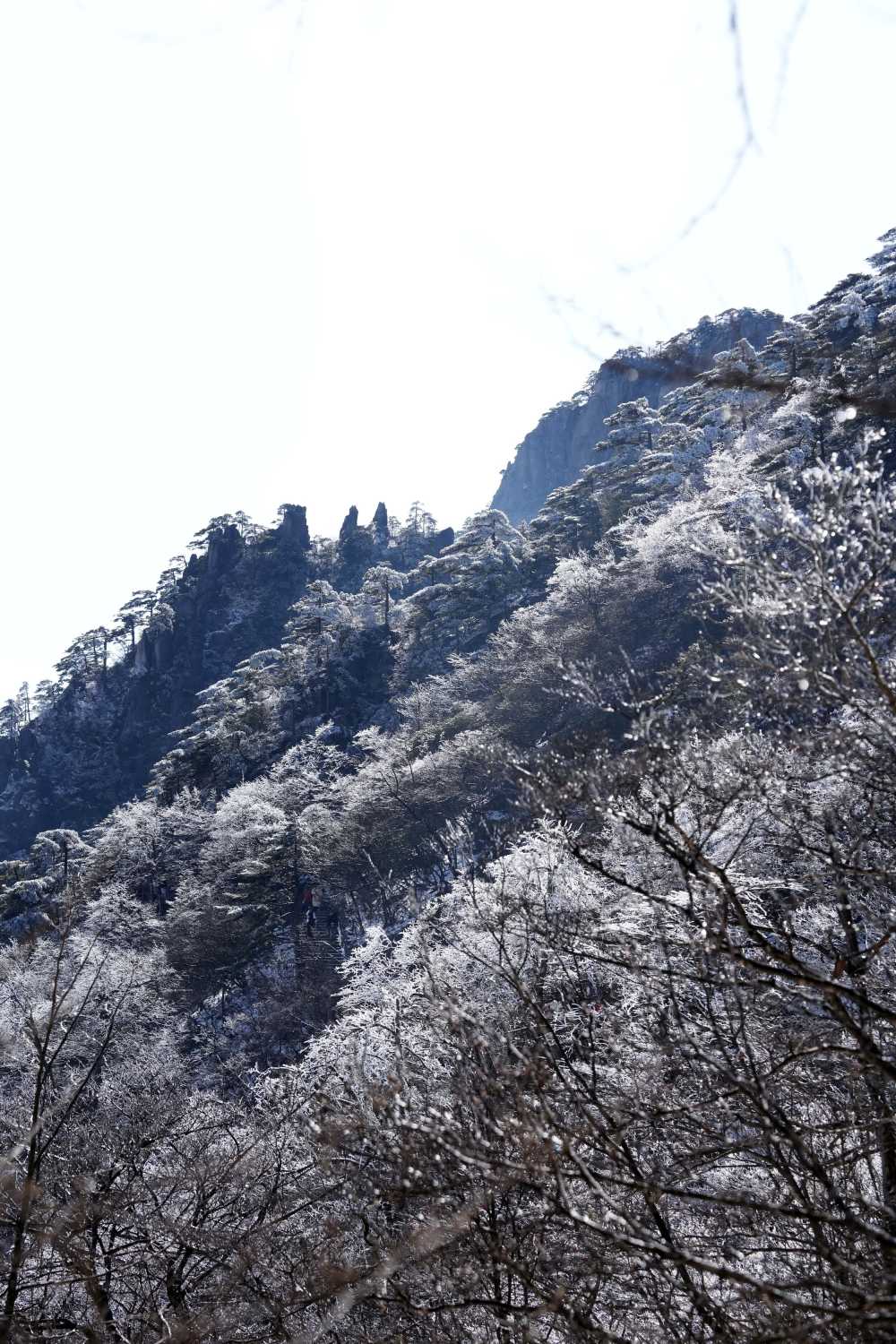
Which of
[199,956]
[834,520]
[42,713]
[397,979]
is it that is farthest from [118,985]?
[42,713]

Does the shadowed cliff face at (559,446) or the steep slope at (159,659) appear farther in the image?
the shadowed cliff face at (559,446)

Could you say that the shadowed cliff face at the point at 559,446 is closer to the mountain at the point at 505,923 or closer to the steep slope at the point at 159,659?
the mountain at the point at 505,923

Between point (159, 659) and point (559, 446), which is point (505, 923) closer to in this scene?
point (159, 659)

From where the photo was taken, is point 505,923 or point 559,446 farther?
point 559,446

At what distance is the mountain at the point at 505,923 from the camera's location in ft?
9.19

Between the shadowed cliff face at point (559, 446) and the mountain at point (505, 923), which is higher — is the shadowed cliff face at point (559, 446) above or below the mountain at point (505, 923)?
above

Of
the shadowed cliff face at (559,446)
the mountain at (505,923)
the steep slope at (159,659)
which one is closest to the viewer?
the mountain at (505,923)

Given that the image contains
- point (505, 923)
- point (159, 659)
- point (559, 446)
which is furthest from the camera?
point (559, 446)

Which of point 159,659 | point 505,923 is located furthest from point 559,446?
point 505,923

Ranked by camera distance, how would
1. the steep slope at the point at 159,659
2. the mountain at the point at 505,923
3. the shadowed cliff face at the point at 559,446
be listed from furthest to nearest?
the shadowed cliff face at the point at 559,446 → the steep slope at the point at 159,659 → the mountain at the point at 505,923

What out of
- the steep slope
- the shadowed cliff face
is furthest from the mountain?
the shadowed cliff face

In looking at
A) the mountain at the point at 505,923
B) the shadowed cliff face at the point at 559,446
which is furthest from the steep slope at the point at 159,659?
the shadowed cliff face at the point at 559,446

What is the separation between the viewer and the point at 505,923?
4.68m

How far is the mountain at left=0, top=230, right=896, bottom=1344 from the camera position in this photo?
280cm
